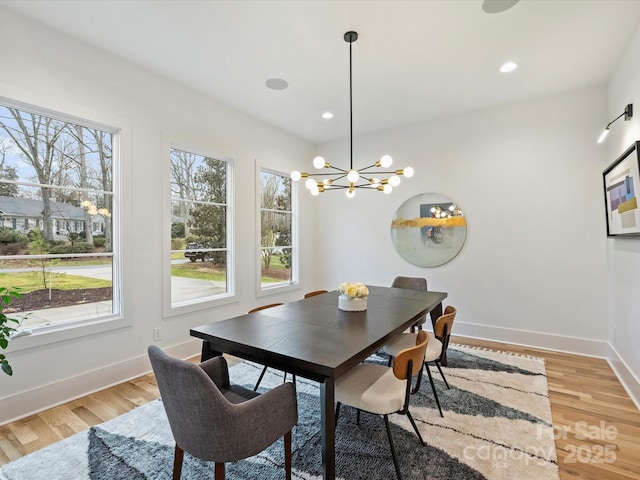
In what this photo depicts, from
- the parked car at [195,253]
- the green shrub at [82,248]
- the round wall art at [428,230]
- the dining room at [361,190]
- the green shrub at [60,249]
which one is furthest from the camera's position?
the round wall art at [428,230]

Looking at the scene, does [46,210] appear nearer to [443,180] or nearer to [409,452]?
[409,452]

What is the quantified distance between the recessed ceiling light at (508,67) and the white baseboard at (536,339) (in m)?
2.92

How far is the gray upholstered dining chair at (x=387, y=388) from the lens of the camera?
168 cm

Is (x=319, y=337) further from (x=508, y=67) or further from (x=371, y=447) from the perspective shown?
(x=508, y=67)

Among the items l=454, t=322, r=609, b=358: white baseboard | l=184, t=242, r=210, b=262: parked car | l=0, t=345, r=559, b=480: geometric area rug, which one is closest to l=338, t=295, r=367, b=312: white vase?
l=0, t=345, r=559, b=480: geometric area rug

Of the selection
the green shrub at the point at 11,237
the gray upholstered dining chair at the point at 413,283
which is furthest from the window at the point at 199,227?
the gray upholstered dining chair at the point at 413,283

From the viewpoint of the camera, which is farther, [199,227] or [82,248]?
[199,227]

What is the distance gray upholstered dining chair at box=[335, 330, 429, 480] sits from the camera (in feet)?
5.50

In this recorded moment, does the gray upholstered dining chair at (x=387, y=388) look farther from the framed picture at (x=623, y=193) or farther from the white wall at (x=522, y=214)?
the white wall at (x=522, y=214)

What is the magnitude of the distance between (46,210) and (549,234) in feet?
16.4

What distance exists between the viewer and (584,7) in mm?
2293

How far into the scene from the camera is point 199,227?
3.76m

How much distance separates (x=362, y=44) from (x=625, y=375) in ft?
12.0

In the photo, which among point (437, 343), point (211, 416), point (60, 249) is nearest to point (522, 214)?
point (437, 343)
